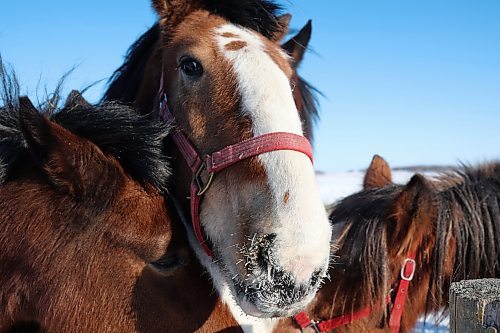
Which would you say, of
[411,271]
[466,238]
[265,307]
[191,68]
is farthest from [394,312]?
[191,68]

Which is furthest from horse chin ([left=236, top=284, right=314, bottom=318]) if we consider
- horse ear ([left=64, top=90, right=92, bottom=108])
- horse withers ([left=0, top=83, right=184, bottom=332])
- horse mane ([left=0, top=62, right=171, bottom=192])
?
horse ear ([left=64, top=90, right=92, bottom=108])

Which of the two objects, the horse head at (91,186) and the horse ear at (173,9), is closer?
the horse head at (91,186)

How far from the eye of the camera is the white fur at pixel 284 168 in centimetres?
207

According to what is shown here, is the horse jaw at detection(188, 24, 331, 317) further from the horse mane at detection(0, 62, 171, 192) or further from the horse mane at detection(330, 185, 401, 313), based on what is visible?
the horse mane at detection(330, 185, 401, 313)

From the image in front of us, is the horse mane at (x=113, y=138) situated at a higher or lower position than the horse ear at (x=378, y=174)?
higher

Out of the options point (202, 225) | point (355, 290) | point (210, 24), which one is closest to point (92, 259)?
point (202, 225)

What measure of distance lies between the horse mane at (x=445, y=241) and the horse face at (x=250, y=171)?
126cm

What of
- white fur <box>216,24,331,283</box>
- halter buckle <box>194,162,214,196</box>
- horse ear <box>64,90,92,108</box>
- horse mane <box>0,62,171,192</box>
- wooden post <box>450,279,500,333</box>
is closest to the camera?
wooden post <box>450,279,500,333</box>

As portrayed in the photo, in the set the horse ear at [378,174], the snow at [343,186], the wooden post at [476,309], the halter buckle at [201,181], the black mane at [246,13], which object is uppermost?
the black mane at [246,13]

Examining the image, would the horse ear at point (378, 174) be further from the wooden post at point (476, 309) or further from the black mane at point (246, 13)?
the wooden post at point (476, 309)

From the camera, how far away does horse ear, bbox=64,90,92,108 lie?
269 centimetres

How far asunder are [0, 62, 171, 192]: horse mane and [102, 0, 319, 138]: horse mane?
50 centimetres

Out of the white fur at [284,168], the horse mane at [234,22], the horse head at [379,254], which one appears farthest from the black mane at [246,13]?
the horse head at [379,254]

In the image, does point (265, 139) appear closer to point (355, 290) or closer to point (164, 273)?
point (164, 273)
